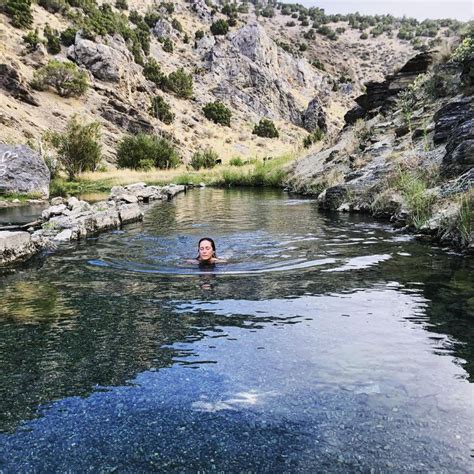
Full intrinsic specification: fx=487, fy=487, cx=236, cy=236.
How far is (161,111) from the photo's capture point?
55750 millimetres

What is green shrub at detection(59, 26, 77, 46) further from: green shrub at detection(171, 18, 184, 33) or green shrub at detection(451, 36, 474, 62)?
green shrub at detection(451, 36, 474, 62)

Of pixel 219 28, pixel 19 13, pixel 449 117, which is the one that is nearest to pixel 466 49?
pixel 449 117

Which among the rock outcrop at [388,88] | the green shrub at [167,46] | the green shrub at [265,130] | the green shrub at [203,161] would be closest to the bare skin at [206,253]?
the rock outcrop at [388,88]

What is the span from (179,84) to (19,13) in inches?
771

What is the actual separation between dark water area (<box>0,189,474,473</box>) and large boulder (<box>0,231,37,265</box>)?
0.60m

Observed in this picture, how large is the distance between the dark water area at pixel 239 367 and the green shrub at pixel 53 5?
5707 cm

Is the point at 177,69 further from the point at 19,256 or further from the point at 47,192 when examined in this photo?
the point at 19,256

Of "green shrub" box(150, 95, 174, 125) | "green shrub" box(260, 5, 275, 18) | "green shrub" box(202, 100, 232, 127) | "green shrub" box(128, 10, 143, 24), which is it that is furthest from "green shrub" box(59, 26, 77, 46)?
"green shrub" box(260, 5, 275, 18)

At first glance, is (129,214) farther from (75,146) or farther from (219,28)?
(219,28)

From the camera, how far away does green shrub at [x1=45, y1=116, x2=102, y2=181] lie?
31141 mm

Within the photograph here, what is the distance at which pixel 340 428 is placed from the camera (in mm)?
3281

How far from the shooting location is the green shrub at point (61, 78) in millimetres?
44781

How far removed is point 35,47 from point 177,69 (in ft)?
70.3

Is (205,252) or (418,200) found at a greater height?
(418,200)
